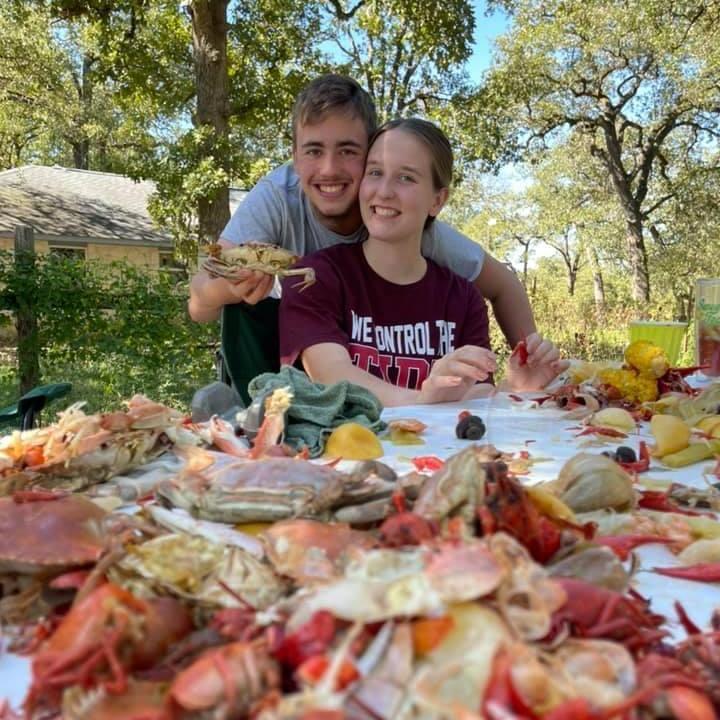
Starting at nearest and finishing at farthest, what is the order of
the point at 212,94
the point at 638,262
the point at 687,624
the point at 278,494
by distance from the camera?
the point at 687,624, the point at 278,494, the point at 212,94, the point at 638,262

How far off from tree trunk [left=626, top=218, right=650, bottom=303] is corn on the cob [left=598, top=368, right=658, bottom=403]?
45.2ft

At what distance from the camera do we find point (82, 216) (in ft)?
56.5

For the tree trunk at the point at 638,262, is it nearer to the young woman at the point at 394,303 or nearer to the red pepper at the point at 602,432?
the young woman at the point at 394,303

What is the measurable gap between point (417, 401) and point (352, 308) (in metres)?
0.45

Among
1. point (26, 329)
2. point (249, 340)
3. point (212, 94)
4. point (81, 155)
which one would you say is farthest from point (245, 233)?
point (81, 155)

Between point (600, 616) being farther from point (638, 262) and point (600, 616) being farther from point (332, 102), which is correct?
point (638, 262)

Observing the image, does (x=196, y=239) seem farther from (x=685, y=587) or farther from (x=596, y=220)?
(x=596, y=220)

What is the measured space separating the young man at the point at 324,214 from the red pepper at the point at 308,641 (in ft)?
5.09

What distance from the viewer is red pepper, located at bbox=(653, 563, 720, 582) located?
89 cm

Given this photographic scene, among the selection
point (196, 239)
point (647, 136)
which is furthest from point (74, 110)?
point (647, 136)

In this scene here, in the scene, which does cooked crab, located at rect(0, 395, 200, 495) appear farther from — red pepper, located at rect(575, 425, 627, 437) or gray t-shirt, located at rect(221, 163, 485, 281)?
gray t-shirt, located at rect(221, 163, 485, 281)

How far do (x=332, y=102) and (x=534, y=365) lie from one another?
1.08 m

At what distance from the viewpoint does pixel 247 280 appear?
2.04m

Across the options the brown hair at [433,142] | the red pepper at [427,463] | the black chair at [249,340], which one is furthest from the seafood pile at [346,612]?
the black chair at [249,340]
